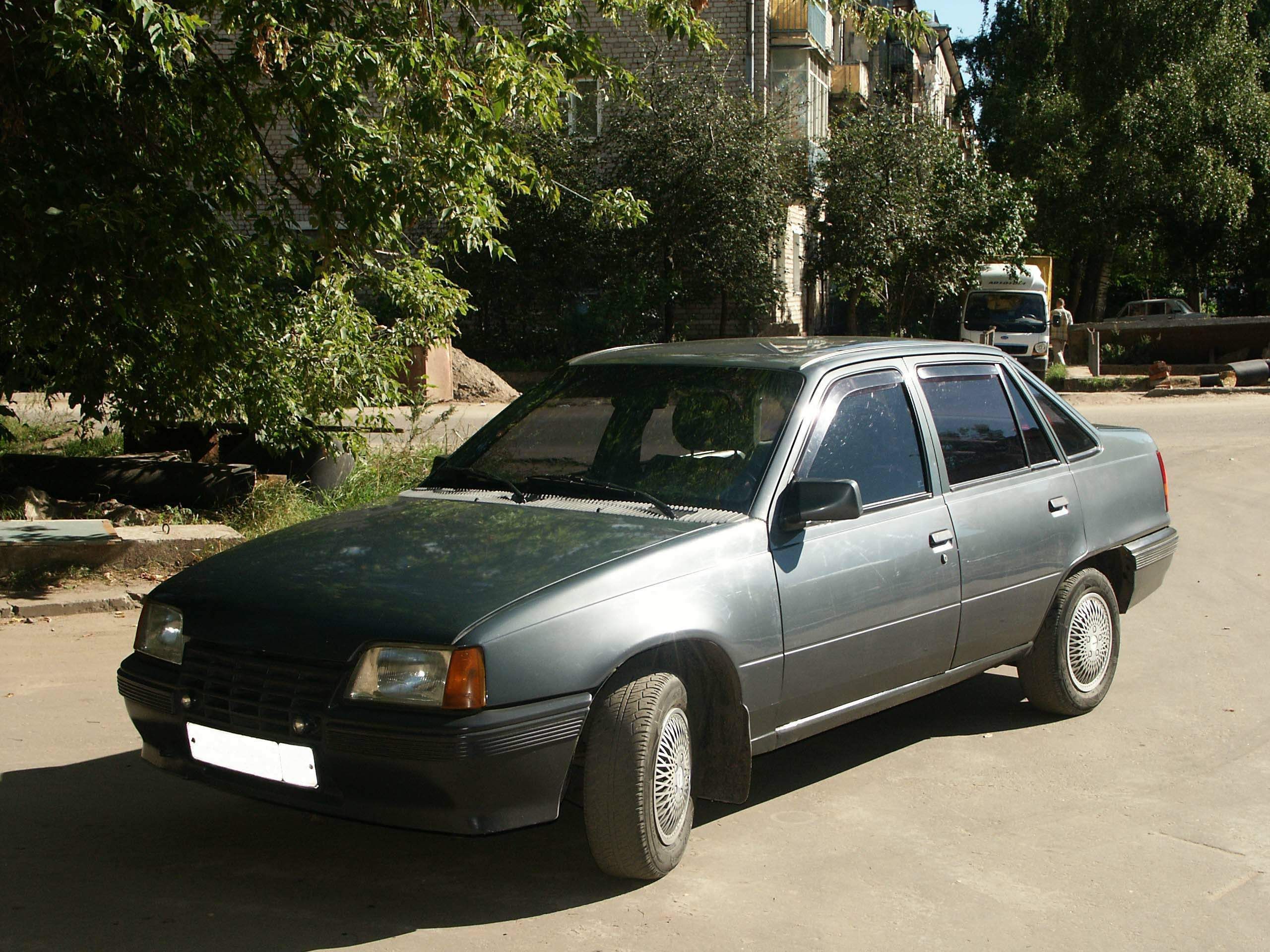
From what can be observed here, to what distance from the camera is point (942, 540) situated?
4.78 metres

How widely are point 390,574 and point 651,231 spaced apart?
24.0 m

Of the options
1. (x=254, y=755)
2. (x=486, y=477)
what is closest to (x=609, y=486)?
(x=486, y=477)

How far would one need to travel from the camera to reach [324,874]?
Result: 3.94 m

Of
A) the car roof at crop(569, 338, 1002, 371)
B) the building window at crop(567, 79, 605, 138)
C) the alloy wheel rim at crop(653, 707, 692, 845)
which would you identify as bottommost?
the alloy wheel rim at crop(653, 707, 692, 845)

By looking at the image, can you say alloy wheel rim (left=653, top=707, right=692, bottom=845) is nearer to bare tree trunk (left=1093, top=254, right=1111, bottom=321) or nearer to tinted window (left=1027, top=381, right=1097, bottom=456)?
tinted window (left=1027, top=381, right=1097, bottom=456)

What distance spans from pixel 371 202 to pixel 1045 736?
540 cm

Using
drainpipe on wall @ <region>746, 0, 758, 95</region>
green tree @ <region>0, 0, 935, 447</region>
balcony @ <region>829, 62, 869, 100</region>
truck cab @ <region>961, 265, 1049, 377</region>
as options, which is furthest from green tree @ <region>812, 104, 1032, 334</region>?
green tree @ <region>0, 0, 935, 447</region>

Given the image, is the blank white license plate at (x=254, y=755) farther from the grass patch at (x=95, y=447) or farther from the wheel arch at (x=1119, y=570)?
the grass patch at (x=95, y=447)

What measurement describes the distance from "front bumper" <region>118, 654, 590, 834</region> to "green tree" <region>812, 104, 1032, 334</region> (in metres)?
25.4

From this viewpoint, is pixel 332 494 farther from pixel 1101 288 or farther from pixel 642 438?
pixel 1101 288

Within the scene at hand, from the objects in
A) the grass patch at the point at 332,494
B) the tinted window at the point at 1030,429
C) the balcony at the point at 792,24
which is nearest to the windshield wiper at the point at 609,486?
the tinted window at the point at 1030,429

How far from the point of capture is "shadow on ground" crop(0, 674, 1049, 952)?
3.53m

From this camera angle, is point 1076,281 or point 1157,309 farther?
point 1076,281

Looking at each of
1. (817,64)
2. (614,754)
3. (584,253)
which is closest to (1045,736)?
(614,754)
